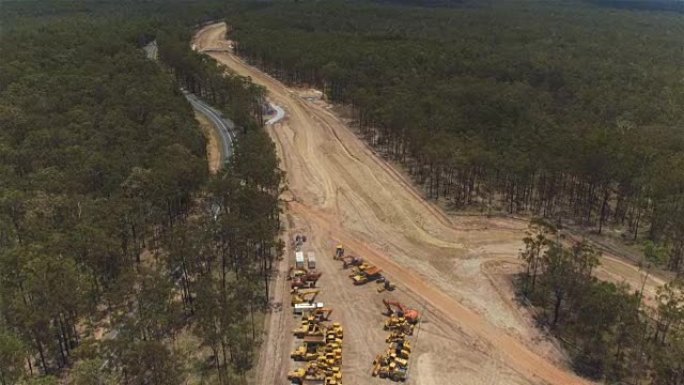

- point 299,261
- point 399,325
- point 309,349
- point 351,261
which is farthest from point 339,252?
point 309,349

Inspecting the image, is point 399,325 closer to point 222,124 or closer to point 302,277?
point 302,277

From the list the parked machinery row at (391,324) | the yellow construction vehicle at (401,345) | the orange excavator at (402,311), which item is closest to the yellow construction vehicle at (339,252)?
the parked machinery row at (391,324)

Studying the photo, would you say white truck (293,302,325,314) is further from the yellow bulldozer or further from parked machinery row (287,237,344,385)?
the yellow bulldozer

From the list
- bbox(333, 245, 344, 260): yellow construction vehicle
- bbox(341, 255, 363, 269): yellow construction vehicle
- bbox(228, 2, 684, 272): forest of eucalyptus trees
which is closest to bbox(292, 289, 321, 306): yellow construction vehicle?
bbox(341, 255, 363, 269): yellow construction vehicle

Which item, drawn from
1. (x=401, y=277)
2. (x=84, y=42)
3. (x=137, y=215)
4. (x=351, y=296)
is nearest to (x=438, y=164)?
(x=401, y=277)

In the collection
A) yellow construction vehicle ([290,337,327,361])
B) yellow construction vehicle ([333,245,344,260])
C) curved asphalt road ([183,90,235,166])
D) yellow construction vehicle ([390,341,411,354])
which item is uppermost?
curved asphalt road ([183,90,235,166])

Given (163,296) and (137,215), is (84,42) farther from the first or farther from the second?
(163,296)

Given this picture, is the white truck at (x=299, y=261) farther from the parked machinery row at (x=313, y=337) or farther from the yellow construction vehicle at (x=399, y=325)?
the yellow construction vehicle at (x=399, y=325)
